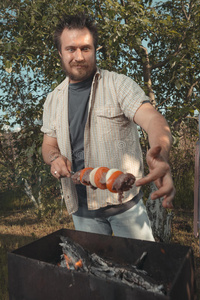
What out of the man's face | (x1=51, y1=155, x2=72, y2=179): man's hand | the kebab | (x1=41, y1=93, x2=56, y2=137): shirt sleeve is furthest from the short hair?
the kebab

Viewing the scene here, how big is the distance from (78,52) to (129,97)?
616mm

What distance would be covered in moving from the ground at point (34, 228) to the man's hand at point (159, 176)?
3.15m

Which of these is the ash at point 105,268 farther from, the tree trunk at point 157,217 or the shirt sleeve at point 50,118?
the tree trunk at point 157,217

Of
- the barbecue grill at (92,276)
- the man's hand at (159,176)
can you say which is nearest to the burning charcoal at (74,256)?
the barbecue grill at (92,276)

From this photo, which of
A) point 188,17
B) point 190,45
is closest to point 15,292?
point 190,45

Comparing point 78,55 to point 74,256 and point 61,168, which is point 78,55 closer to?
point 61,168

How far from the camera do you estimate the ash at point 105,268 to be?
1.67 m

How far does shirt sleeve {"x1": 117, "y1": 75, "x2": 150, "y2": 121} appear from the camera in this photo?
210 centimetres

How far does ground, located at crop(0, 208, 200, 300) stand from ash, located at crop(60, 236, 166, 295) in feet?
7.72

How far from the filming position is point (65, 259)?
2025 mm

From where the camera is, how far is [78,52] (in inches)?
93.0

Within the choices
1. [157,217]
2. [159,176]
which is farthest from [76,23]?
[157,217]

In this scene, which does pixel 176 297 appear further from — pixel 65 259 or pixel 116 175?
pixel 65 259

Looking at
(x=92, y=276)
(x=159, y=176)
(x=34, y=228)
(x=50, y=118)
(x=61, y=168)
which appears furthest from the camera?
(x=34, y=228)
